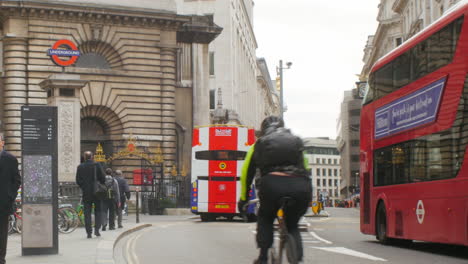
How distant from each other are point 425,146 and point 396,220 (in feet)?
8.60

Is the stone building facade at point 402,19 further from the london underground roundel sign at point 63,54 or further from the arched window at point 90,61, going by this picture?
the london underground roundel sign at point 63,54

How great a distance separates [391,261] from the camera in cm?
1350

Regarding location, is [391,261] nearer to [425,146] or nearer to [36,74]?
[425,146]

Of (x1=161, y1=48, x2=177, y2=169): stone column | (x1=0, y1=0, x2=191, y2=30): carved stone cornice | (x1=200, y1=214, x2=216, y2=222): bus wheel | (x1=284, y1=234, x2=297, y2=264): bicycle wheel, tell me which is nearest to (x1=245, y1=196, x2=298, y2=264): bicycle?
(x1=284, y1=234, x2=297, y2=264): bicycle wheel

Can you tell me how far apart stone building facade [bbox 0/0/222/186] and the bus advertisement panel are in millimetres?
15200

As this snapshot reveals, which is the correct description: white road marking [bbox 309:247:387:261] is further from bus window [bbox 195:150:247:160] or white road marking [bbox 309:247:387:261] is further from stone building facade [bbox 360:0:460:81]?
stone building facade [bbox 360:0:460:81]

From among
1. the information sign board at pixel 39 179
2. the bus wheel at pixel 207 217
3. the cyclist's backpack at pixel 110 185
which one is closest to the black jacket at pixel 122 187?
the cyclist's backpack at pixel 110 185

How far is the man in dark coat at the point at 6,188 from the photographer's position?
1159cm

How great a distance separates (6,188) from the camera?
11.8 meters

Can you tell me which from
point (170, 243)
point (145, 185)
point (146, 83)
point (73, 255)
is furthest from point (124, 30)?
point (73, 255)

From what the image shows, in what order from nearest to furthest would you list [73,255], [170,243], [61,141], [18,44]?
[73,255] < [170,243] < [61,141] < [18,44]

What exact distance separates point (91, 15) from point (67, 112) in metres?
15.4

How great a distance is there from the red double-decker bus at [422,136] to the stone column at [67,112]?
16.8 meters

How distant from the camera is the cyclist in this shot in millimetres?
7887
